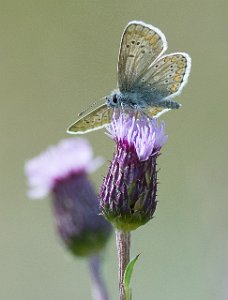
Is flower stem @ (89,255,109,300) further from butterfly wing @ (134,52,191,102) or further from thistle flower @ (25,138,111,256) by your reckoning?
butterfly wing @ (134,52,191,102)

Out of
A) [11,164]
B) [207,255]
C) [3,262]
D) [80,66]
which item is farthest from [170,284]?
[80,66]

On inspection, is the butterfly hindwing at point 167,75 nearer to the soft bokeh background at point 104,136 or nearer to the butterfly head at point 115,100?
the butterfly head at point 115,100

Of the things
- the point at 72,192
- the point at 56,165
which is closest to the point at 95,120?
the point at 72,192

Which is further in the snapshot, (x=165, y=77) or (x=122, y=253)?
(x=165, y=77)

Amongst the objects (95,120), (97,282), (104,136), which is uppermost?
(104,136)

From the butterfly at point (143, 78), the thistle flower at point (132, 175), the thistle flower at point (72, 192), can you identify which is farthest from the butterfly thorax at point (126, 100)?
the thistle flower at point (72, 192)

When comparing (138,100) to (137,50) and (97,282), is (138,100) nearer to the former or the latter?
(137,50)
